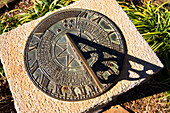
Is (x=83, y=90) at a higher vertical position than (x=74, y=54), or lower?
lower

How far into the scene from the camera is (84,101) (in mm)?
2279

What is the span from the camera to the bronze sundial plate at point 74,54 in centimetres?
228

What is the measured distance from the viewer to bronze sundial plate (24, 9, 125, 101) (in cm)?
228

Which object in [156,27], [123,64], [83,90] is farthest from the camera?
[156,27]

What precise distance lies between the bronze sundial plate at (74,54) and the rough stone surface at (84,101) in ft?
0.30

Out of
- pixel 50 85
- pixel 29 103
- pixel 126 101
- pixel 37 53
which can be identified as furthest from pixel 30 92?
pixel 126 101

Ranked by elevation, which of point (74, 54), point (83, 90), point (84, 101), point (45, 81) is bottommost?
point (84, 101)

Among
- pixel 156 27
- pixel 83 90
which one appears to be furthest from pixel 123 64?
pixel 156 27

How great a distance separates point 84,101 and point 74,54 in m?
0.62

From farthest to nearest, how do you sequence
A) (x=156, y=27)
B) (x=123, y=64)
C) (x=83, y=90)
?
(x=156, y=27)
(x=123, y=64)
(x=83, y=90)

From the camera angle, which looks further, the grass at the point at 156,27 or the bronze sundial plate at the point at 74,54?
the grass at the point at 156,27

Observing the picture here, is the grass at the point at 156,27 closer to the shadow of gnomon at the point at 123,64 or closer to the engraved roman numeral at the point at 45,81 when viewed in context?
the shadow of gnomon at the point at 123,64

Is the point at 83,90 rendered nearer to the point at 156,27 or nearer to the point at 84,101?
the point at 84,101

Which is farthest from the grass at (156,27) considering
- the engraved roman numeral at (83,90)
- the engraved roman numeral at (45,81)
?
the engraved roman numeral at (45,81)
